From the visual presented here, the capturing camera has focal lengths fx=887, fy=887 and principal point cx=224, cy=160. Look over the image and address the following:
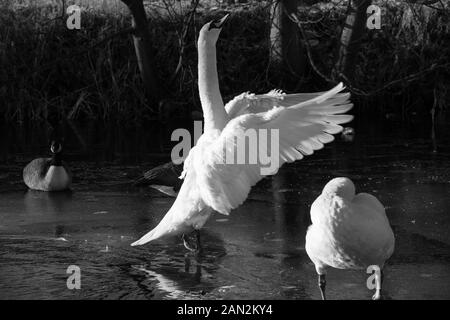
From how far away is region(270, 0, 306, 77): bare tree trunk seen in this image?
1636 centimetres

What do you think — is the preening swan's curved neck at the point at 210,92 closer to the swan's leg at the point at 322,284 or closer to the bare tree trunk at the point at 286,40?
the swan's leg at the point at 322,284

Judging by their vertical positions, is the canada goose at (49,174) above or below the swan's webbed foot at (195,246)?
above

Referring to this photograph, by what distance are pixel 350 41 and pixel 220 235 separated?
8595 millimetres

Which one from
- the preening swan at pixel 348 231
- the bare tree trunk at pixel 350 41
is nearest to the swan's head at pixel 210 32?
the preening swan at pixel 348 231

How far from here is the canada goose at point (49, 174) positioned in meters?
10.8

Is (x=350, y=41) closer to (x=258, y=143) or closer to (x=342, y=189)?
(x=258, y=143)

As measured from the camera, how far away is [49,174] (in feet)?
35.4

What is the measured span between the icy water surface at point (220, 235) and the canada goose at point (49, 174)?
12 cm

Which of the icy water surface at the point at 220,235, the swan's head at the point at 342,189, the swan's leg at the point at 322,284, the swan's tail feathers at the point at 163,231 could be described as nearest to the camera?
the swan's head at the point at 342,189

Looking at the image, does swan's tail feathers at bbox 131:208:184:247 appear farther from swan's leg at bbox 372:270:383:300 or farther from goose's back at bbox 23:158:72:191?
goose's back at bbox 23:158:72:191

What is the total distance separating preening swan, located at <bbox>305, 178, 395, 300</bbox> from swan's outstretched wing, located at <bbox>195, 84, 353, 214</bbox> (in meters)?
0.67

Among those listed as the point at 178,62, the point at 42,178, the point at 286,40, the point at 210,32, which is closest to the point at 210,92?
the point at 210,32

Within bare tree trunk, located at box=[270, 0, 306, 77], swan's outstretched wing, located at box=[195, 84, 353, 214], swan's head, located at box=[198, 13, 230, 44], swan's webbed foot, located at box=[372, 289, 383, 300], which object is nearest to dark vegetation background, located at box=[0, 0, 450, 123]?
bare tree trunk, located at box=[270, 0, 306, 77]
